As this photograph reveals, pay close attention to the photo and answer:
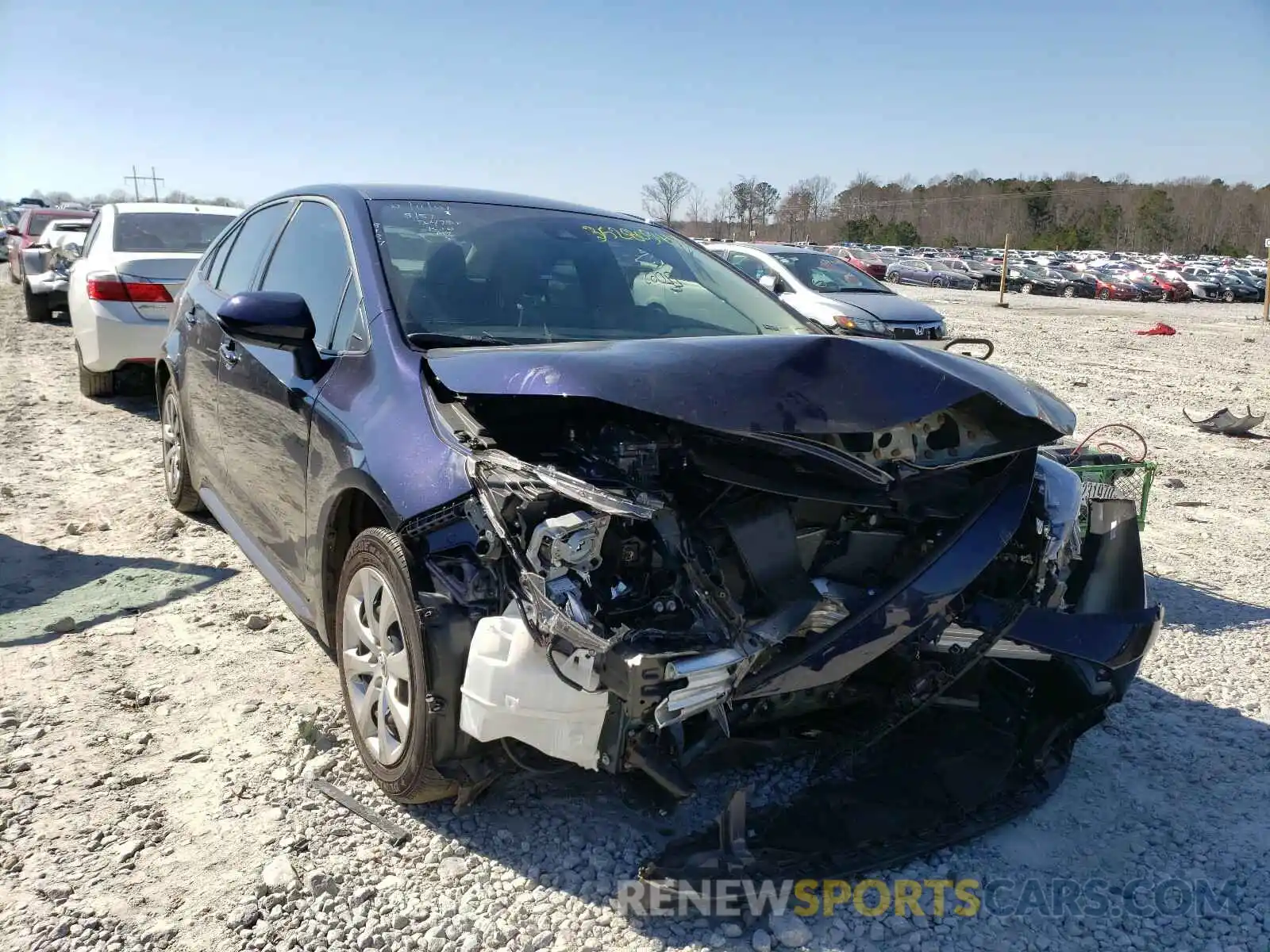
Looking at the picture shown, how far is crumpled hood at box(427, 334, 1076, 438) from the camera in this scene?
225cm

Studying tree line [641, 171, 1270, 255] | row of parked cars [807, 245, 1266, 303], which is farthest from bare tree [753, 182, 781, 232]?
row of parked cars [807, 245, 1266, 303]

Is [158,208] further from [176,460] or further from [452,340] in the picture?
[452,340]

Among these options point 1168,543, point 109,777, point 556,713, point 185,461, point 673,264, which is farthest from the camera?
point 1168,543

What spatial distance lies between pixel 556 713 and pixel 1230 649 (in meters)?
3.32

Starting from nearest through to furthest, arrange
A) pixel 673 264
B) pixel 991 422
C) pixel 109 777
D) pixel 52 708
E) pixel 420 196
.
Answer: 1. pixel 991 422
2. pixel 109 777
3. pixel 52 708
4. pixel 420 196
5. pixel 673 264

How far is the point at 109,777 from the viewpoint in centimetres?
287

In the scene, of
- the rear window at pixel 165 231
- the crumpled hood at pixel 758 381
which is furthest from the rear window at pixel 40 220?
the crumpled hood at pixel 758 381

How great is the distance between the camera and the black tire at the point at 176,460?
5098mm

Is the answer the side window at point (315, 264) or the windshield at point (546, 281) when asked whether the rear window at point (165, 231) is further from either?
the windshield at point (546, 281)

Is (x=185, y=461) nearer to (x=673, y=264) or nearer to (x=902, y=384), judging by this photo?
(x=673, y=264)

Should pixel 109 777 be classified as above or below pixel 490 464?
below

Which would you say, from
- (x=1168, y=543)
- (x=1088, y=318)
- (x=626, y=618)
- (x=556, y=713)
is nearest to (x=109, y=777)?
(x=556, y=713)

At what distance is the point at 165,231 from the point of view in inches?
340

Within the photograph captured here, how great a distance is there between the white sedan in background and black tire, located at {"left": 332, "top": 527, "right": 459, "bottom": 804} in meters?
5.22
